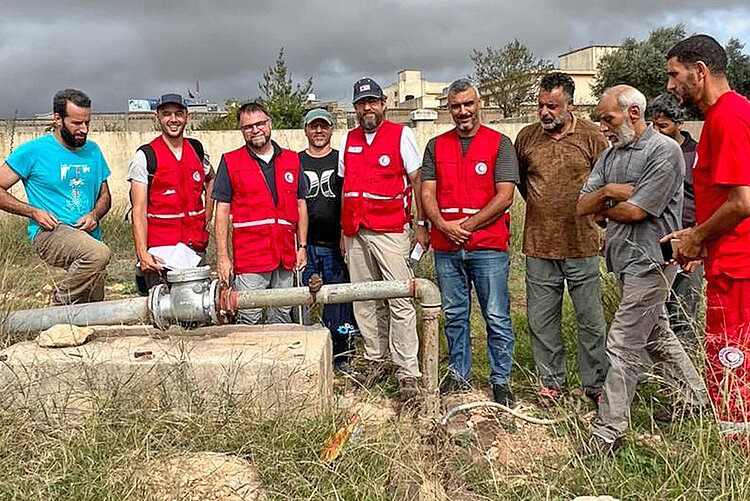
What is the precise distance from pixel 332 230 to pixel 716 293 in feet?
9.50

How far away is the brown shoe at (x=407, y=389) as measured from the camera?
14.3ft

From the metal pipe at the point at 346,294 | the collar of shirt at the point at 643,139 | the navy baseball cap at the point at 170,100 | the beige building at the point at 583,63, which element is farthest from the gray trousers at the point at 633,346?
the beige building at the point at 583,63

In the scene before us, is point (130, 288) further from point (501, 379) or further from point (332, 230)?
point (501, 379)

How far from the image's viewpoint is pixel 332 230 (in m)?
5.39

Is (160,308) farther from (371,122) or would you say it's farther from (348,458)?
(371,122)

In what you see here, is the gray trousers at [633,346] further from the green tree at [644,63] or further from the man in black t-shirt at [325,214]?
the green tree at [644,63]

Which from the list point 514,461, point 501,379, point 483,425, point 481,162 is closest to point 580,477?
point 514,461

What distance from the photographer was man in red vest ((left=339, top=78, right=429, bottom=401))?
15.7ft

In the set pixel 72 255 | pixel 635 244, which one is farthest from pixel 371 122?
pixel 72 255

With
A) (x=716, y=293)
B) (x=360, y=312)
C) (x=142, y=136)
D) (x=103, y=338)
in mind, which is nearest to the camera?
(x=716, y=293)

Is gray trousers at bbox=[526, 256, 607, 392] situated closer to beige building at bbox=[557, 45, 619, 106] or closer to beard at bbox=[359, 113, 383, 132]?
beard at bbox=[359, 113, 383, 132]

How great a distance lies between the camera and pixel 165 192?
4.84 m

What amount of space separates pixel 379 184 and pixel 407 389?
1441 mm

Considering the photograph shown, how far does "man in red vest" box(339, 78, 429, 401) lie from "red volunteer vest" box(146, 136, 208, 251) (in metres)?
1.12
